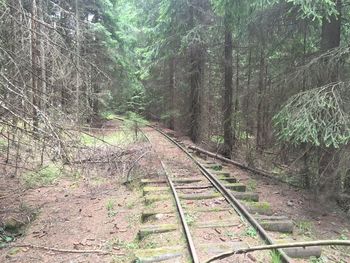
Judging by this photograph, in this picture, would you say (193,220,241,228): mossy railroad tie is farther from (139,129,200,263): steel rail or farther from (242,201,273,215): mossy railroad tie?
(242,201,273,215): mossy railroad tie

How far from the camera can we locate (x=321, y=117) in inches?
270

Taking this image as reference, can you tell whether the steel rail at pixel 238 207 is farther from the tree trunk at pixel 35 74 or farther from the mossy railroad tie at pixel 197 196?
the tree trunk at pixel 35 74

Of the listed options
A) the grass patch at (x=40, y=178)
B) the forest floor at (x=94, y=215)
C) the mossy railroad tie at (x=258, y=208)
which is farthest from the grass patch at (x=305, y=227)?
the grass patch at (x=40, y=178)

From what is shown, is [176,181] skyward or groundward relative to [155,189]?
skyward

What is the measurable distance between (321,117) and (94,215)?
5504 mm

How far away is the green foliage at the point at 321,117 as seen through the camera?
6.32 metres

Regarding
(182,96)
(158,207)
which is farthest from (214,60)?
(158,207)

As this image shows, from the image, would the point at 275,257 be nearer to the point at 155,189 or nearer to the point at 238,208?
the point at 238,208

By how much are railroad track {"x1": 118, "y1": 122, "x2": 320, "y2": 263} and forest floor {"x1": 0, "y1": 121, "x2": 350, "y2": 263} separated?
0.39 m

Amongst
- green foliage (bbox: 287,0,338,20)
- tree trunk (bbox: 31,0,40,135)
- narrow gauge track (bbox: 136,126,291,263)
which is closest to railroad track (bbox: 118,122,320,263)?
narrow gauge track (bbox: 136,126,291,263)

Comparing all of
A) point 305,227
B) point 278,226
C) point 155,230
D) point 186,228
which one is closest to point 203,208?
point 186,228

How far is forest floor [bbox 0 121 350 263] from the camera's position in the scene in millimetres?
5963

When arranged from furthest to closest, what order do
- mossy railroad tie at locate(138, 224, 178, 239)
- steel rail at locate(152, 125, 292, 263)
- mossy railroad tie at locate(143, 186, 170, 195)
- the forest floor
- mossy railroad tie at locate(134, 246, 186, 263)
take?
mossy railroad tie at locate(143, 186, 170, 195), the forest floor, mossy railroad tie at locate(138, 224, 178, 239), mossy railroad tie at locate(134, 246, 186, 263), steel rail at locate(152, 125, 292, 263)

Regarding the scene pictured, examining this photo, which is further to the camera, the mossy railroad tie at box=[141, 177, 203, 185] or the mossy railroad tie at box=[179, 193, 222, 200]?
the mossy railroad tie at box=[141, 177, 203, 185]
